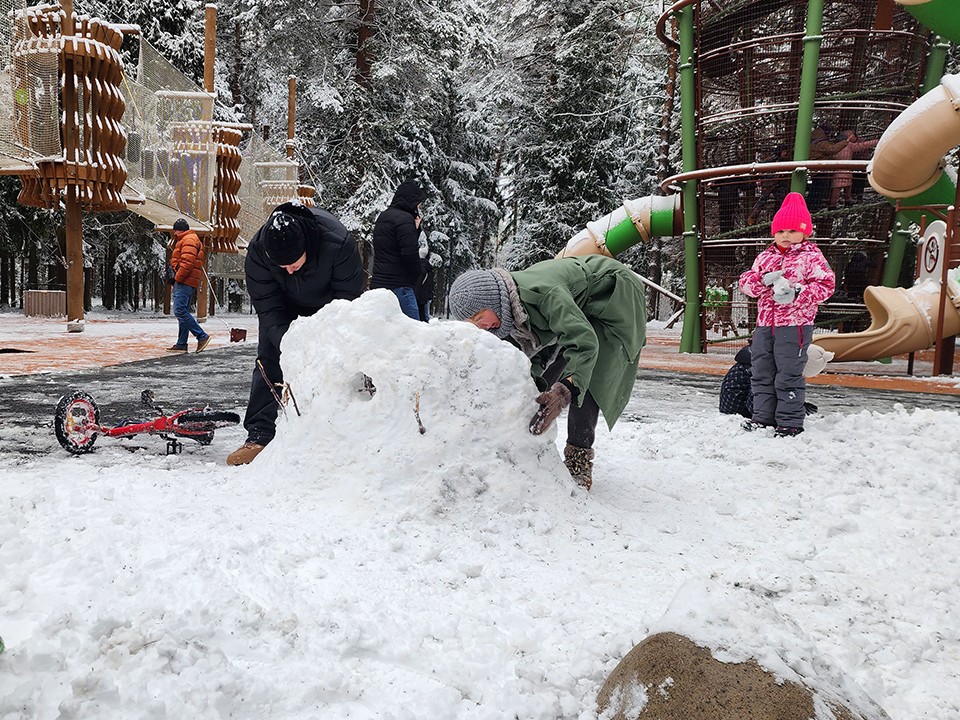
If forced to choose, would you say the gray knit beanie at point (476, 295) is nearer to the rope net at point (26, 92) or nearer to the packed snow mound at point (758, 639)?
the packed snow mound at point (758, 639)

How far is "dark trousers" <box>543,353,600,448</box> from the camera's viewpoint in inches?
140

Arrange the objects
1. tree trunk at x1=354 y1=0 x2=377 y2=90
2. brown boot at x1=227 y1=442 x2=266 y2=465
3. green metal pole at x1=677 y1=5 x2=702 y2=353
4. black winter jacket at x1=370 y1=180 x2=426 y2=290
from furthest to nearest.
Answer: tree trunk at x1=354 y1=0 x2=377 y2=90 → green metal pole at x1=677 y1=5 x2=702 y2=353 → black winter jacket at x1=370 y1=180 x2=426 y2=290 → brown boot at x1=227 y1=442 x2=266 y2=465

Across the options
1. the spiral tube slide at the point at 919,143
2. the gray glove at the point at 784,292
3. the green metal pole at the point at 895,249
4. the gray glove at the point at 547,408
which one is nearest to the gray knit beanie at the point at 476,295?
the gray glove at the point at 547,408

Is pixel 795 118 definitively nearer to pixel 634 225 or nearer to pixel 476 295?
pixel 634 225

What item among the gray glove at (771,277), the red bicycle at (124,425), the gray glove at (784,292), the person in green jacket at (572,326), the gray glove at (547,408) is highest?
the gray glove at (771,277)

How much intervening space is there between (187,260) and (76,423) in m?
6.28

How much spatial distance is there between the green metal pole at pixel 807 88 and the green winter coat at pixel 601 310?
24.9 feet

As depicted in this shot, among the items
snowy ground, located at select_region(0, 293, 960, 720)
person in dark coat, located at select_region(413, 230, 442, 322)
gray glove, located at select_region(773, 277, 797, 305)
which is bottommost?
snowy ground, located at select_region(0, 293, 960, 720)

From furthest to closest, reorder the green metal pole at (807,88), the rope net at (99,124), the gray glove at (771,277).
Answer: the rope net at (99,124)
the green metal pole at (807,88)
the gray glove at (771,277)

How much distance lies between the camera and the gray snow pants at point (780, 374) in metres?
4.86

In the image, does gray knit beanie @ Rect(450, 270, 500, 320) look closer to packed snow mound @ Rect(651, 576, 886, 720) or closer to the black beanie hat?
the black beanie hat

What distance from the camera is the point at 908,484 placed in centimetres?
358

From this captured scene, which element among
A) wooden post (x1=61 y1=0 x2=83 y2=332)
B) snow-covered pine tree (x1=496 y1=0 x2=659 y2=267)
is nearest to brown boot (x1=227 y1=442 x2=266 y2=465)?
wooden post (x1=61 y1=0 x2=83 y2=332)

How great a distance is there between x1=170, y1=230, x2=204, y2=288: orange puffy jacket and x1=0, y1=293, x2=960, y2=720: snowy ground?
18.4ft
